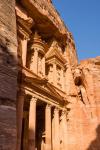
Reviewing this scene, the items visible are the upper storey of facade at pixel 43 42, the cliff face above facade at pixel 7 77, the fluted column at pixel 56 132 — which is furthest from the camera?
the upper storey of facade at pixel 43 42

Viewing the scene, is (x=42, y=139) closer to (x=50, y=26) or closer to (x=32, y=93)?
(x=32, y=93)

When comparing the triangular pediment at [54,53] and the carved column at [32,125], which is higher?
the triangular pediment at [54,53]

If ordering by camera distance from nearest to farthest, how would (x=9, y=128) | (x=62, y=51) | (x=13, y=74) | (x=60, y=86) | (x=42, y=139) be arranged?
(x=9, y=128)
(x=13, y=74)
(x=42, y=139)
(x=60, y=86)
(x=62, y=51)

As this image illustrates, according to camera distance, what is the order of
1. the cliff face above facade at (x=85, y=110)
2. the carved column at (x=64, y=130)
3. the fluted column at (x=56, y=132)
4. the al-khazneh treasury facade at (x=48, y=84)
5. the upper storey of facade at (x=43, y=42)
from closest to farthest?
the al-khazneh treasury facade at (x=48, y=84)
the fluted column at (x=56, y=132)
the upper storey of facade at (x=43, y=42)
the carved column at (x=64, y=130)
the cliff face above facade at (x=85, y=110)

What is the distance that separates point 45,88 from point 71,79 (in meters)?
4.13

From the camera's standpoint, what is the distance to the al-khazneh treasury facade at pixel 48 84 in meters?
11.8

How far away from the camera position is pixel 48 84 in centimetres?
1412

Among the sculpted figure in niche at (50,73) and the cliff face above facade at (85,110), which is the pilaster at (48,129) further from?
the sculpted figure in niche at (50,73)

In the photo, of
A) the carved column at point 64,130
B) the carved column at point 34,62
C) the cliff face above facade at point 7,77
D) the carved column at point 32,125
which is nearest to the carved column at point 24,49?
the carved column at point 34,62

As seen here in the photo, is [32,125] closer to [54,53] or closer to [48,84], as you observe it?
[48,84]

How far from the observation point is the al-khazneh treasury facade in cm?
1178

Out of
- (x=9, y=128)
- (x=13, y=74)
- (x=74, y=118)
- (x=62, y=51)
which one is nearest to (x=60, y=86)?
(x=74, y=118)

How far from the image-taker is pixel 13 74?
830 centimetres

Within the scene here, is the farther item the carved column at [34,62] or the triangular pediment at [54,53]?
the triangular pediment at [54,53]
